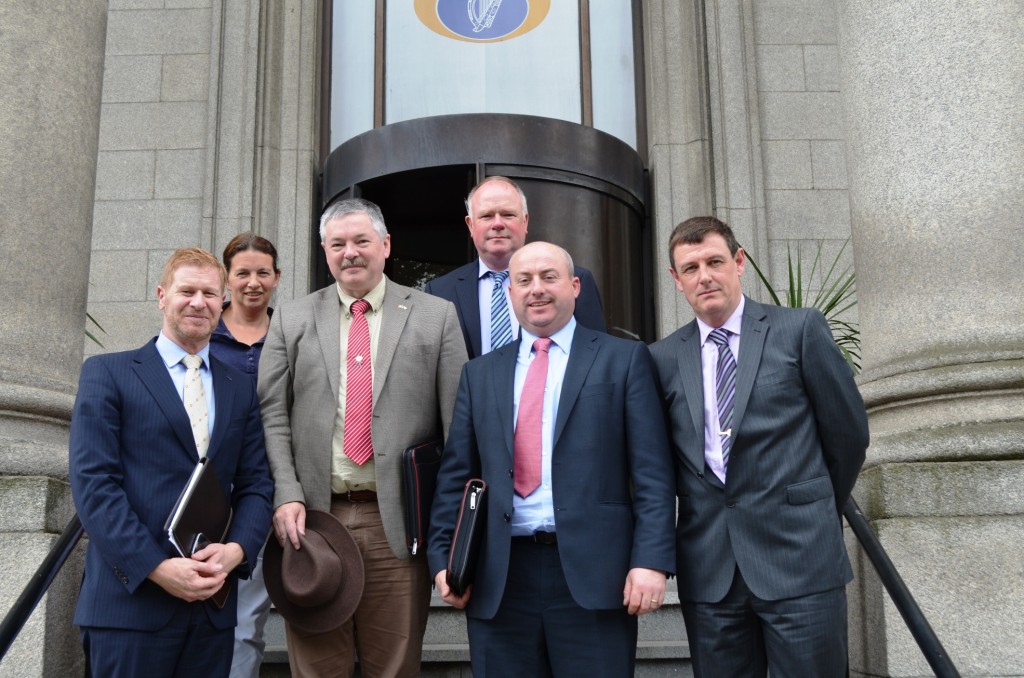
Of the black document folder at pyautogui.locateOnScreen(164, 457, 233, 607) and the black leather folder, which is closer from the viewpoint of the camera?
the black document folder at pyautogui.locateOnScreen(164, 457, 233, 607)

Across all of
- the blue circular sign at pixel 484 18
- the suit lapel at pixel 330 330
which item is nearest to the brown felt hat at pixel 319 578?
→ the suit lapel at pixel 330 330

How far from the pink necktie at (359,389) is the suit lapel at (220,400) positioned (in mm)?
435

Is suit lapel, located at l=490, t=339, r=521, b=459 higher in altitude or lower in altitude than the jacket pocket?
higher

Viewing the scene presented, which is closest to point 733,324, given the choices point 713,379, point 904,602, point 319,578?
point 713,379

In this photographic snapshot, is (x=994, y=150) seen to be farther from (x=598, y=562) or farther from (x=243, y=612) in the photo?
(x=243, y=612)

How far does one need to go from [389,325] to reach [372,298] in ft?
0.56

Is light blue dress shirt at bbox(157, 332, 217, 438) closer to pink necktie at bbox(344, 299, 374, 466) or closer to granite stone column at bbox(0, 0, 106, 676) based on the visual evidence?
pink necktie at bbox(344, 299, 374, 466)

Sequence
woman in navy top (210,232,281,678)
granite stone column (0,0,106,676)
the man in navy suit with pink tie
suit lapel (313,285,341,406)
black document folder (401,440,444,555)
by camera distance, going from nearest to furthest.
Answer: the man in navy suit with pink tie
black document folder (401,440,444,555)
suit lapel (313,285,341,406)
granite stone column (0,0,106,676)
woman in navy top (210,232,281,678)

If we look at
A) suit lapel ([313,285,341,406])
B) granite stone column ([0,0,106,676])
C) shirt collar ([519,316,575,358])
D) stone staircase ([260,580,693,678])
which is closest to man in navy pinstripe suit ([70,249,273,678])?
suit lapel ([313,285,341,406])

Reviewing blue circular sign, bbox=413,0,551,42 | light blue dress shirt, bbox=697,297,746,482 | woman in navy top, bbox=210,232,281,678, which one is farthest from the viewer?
blue circular sign, bbox=413,0,551,42

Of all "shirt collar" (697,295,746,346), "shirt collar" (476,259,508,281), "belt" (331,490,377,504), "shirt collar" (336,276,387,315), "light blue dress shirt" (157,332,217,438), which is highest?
"shirt collar" (476,259,508,281)

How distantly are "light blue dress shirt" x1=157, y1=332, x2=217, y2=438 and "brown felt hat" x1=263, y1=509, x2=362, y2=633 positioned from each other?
0.50 m

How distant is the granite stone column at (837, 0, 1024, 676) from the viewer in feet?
12.9

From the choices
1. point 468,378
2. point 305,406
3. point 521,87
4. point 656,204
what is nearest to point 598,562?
point 468,378
